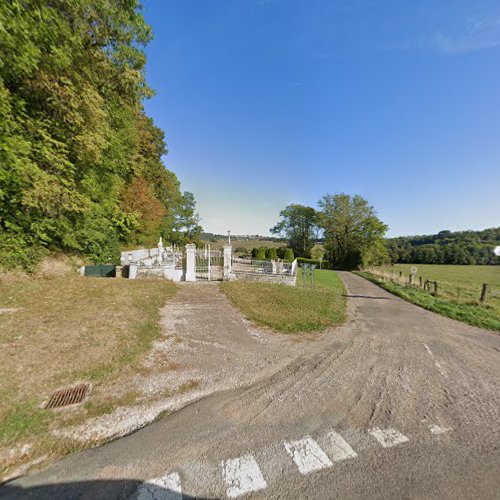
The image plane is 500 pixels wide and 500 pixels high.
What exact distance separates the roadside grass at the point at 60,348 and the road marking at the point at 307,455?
2.27 metres

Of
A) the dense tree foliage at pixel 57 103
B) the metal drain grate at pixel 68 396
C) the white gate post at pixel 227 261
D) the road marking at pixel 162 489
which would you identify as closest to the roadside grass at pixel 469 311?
the road marking at pixel 162 489

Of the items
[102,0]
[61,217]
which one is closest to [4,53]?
[102,0]

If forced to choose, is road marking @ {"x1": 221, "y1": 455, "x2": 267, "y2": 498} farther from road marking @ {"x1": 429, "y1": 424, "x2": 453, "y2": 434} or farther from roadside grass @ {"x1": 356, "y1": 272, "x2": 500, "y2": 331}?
roadside grass @ {"x1": 356, "y1": 272, "x2": 500, "y2": 331}

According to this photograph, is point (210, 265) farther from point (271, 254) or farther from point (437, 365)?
point (271, 254)

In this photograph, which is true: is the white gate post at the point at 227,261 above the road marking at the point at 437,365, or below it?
above

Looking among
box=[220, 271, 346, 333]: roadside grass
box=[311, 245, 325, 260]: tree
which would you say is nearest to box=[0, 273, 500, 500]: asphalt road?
box=[220, 271, 346, 333]: roadside grass

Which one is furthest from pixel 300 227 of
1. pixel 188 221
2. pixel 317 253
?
pixel 188 221

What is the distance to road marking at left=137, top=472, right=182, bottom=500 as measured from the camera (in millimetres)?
1785

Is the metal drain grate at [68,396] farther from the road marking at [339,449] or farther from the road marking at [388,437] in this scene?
the road marking at [388,437]

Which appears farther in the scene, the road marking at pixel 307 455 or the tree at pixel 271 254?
the tree at pixel 271 254

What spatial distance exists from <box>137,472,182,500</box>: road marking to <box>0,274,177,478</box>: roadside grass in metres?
1.10

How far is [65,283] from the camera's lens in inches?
361

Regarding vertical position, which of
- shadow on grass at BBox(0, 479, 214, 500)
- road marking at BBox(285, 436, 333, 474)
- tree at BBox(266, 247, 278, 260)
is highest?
tree at BBox(266, 247, 278, 260)

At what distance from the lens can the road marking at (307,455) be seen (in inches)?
83.4
